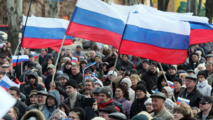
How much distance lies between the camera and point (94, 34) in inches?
354

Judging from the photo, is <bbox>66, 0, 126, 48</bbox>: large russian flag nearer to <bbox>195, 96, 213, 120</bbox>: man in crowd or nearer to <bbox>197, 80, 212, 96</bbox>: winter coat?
<bbox>197, 80, 212, 96</bbox>: winter coat

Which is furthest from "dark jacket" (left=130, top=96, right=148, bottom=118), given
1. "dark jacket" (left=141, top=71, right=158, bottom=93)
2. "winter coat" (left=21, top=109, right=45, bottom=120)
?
"dark jacket" (left=141, top=71, right=158, bottom=93)

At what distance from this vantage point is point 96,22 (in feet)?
29.9

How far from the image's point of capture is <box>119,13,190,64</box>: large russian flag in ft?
27.4

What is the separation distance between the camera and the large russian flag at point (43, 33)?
→ 1116 cm

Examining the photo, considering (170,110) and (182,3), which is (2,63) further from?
(182,3)

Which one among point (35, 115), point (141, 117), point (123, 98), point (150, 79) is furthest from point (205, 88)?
point (35, 115)

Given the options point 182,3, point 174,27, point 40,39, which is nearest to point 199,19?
point 174,27

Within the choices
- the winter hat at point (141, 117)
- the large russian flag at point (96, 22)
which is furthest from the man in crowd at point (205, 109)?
the large russian flag at point (96, 22)

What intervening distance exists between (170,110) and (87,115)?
1202 mm

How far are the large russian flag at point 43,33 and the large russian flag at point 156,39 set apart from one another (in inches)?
124

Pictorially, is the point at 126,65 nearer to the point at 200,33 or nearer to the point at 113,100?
the point at 200,33

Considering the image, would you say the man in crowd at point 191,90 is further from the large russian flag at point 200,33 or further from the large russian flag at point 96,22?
the large russian flag at point 200,33

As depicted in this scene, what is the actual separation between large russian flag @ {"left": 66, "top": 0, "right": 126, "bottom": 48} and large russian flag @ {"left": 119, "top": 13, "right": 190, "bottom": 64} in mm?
527
